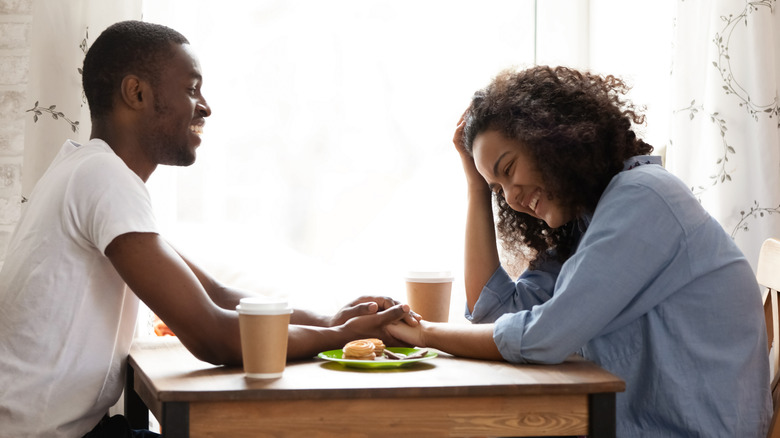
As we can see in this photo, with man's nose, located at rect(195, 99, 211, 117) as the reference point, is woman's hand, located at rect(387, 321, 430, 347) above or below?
below

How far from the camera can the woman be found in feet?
4.25

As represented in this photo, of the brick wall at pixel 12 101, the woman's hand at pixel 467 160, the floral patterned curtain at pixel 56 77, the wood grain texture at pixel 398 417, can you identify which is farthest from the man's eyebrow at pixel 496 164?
the brick wall at pixel 12 101

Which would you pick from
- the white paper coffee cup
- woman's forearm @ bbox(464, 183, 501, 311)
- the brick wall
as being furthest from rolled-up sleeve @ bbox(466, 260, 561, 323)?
the brick wall

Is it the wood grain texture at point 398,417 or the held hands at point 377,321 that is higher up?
the held hands at point 377,321

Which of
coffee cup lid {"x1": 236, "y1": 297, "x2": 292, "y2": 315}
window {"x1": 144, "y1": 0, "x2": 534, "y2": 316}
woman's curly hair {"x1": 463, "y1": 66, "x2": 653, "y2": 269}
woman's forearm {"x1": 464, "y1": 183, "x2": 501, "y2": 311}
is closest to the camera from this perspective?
coffee cup lid {"x1": 236, "y1": 297, "x2": 292, "y2": 315}

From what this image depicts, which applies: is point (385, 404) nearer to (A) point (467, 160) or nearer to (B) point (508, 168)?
(B) point (508, 168)

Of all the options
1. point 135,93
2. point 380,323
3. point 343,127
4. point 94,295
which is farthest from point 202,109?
point 343,127

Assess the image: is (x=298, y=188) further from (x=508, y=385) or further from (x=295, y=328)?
(x=508, y=385)

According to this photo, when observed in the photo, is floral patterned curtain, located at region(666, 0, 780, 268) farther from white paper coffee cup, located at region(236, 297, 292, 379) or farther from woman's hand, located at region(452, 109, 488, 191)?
white paper coffee cup, located at region(236, 297, 292, 379)

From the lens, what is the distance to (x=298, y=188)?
266 cm

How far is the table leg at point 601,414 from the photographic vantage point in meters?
1.18

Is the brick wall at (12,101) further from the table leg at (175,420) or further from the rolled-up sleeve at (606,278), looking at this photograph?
the rolled-up sleeve at (606,278)

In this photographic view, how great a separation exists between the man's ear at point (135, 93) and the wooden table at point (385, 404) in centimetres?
55

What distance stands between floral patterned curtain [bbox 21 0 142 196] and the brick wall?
22cm
